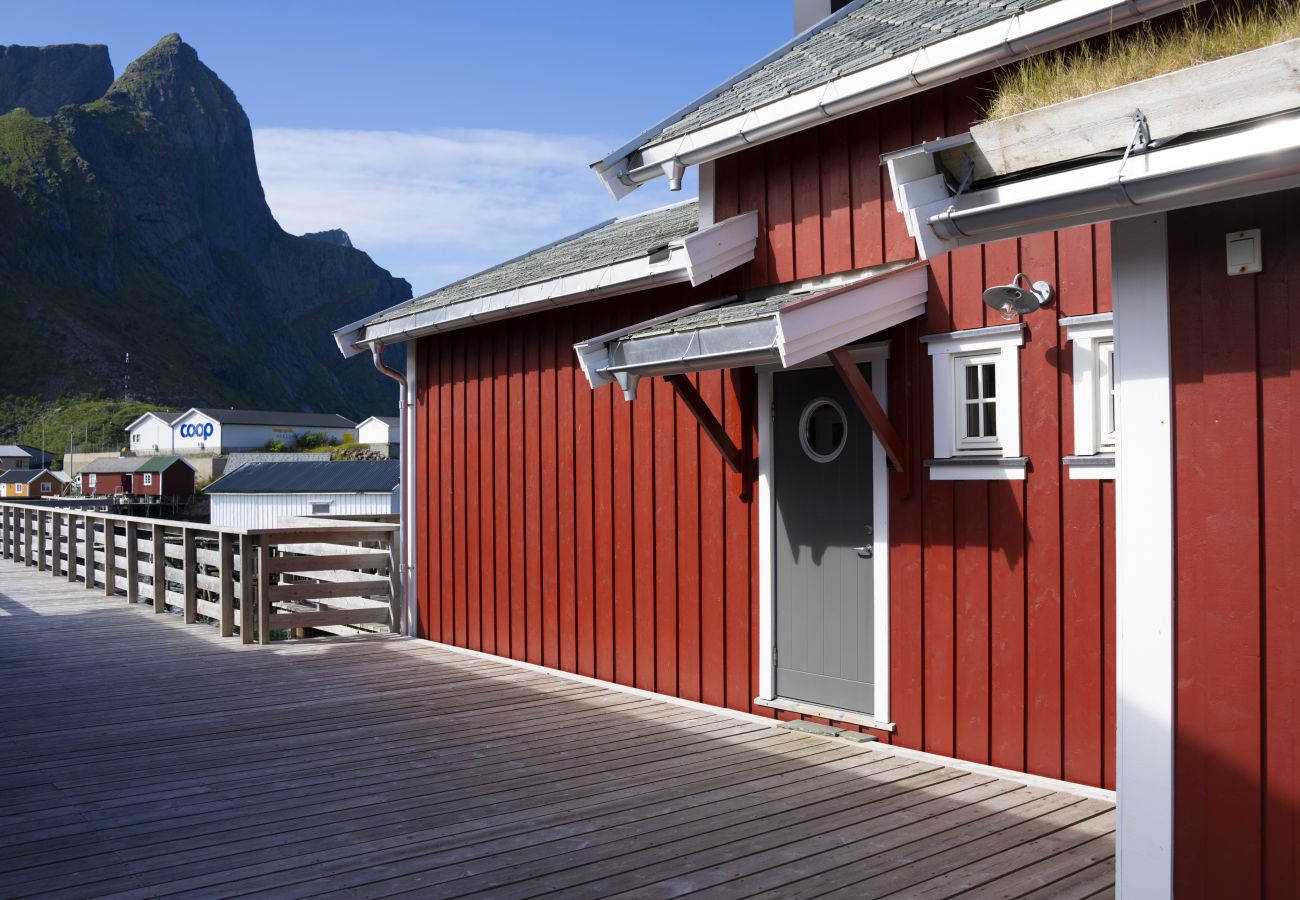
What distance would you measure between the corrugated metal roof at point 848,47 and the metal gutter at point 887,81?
37mm

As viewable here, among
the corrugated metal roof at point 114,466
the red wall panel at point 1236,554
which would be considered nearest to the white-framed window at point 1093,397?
the red wall panel at point 1236,554

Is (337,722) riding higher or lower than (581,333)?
lower

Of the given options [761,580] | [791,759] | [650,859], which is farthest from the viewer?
[761,580]

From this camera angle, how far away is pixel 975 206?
292 cm

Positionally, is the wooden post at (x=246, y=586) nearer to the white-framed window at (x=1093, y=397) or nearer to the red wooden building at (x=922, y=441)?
the red wooden building at (x=922, y=441)

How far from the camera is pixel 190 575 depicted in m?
9.11

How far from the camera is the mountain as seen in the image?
85.2m

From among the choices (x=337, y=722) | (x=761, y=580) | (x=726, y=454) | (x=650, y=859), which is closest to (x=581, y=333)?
(x=726, y=454)

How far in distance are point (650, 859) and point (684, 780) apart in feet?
3.05

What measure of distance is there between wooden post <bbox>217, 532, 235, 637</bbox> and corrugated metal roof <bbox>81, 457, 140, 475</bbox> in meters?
54.6

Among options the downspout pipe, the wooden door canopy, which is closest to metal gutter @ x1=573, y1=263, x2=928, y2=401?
the wooden door canopy

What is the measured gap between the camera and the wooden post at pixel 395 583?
8773 millimetres

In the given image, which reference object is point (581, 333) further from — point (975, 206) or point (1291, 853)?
point (1291, 853)

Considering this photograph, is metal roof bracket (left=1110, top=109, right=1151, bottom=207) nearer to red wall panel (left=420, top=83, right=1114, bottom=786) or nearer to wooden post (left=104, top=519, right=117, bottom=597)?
red wall panel (left=420, top=83, right=1114, bottom=786)
